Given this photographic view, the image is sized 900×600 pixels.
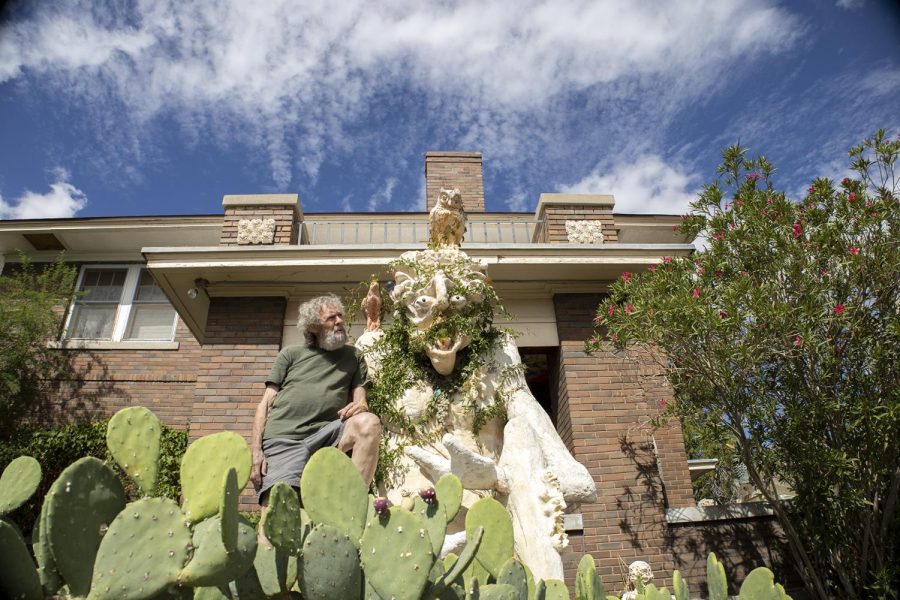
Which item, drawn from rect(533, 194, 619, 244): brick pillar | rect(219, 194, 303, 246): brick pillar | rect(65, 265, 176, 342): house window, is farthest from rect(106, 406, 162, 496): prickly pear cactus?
rect(65, 265, 176, 342): house window

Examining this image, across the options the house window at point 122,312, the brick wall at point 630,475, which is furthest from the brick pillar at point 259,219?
the house window at point 122,312

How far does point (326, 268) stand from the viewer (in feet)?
25.7

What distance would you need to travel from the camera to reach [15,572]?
1.01 meters

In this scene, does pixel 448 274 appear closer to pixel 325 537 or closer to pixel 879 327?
pixel 325 537

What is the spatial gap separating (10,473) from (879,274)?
7080 millimetres

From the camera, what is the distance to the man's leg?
2906 mm

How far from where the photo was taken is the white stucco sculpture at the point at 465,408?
8.56 feet

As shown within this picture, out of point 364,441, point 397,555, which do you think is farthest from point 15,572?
point 364,441

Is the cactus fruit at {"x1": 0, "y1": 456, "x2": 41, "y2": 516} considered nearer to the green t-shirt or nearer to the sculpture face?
the green t-shirt

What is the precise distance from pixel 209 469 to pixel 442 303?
2.11 metres

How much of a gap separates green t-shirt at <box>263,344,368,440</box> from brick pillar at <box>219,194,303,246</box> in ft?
17.7

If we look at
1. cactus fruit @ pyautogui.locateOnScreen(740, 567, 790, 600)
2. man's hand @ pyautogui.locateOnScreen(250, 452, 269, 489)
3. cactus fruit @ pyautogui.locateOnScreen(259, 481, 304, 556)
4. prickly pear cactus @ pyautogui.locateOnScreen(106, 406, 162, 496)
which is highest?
man's hand @ pyautogui.locateOnScreen(250, 452, 269, 489)

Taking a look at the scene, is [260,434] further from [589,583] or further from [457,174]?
[457,174]

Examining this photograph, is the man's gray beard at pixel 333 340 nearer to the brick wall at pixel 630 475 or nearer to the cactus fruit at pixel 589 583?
the cactus fruit at pixel 589 583
